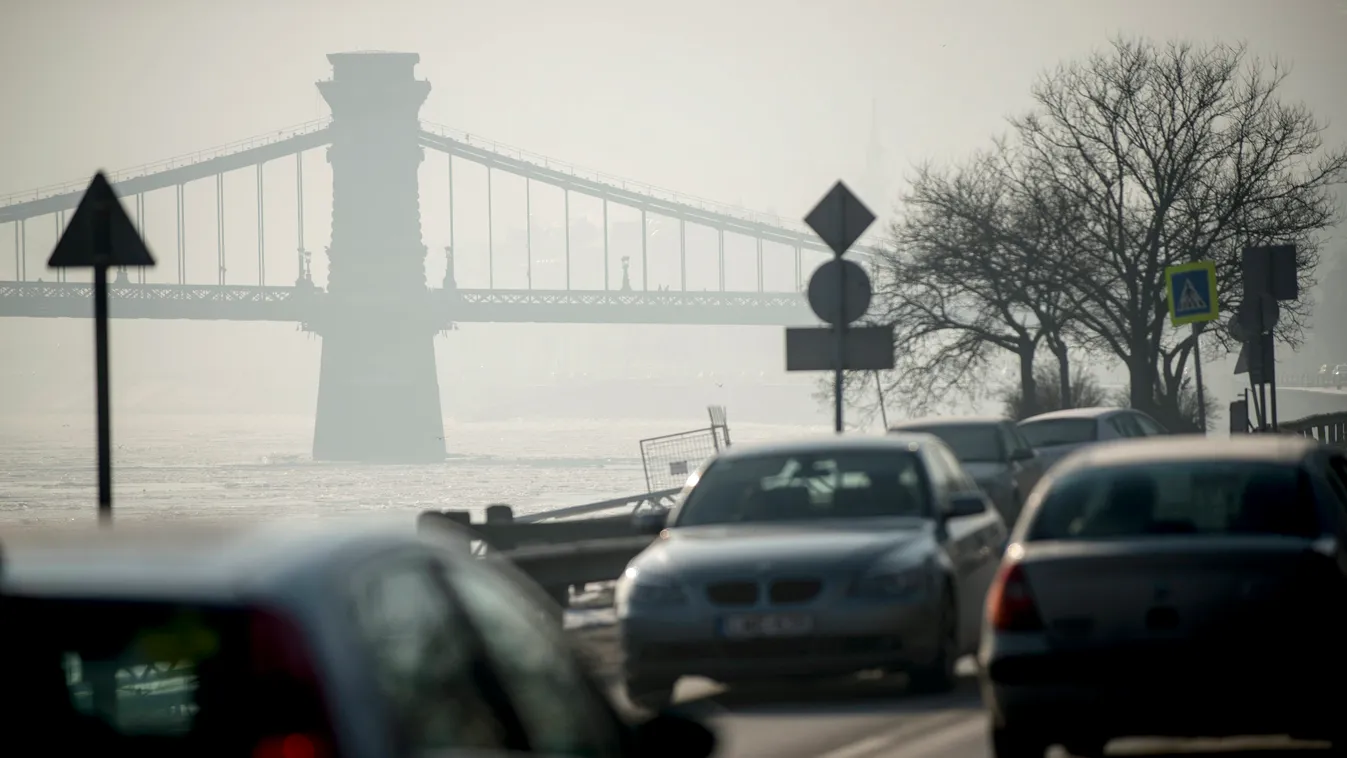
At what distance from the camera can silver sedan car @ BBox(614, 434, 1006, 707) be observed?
10172mm

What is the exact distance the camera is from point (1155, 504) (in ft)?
26.5

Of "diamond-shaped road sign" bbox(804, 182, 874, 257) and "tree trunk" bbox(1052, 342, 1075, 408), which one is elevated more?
"diamond-shaped road sign" bbox(804, 182, 874, 257)

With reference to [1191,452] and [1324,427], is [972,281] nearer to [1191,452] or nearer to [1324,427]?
[1324,427]

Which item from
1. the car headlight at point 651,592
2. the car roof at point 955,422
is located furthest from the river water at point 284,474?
the car headlight at point 651,592

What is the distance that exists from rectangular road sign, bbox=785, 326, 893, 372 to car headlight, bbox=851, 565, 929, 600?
586 cm

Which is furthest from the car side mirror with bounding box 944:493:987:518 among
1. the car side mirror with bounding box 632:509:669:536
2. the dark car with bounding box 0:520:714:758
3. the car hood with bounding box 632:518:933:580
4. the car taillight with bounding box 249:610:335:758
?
the car taillight with bounding box 249:610:335:758

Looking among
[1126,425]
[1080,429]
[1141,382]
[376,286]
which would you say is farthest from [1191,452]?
[376,286]

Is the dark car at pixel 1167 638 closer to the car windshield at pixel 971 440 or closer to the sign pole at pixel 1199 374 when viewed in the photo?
the car windshield at pixel 971 440

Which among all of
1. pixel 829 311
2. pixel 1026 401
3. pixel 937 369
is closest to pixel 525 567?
pixel 829 311

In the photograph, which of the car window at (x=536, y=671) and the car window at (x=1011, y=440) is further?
the car window at (x=1011, y=440)

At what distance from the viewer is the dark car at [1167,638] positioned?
7.27m

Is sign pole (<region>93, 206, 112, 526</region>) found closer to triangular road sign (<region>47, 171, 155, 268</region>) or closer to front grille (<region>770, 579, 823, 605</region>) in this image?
triangular road sign (<region>47, 171, 155, 268</region>)

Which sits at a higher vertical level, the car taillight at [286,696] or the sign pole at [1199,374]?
the sign pole at [1199,374]

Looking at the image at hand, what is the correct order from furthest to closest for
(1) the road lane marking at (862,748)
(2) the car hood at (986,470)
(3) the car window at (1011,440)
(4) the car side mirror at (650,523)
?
(3) the car window at (1011,440) → (2) the car hood at (986,470) → (4) the car side mirror at (650,523) → (1) the road lane marking at (862,748)
